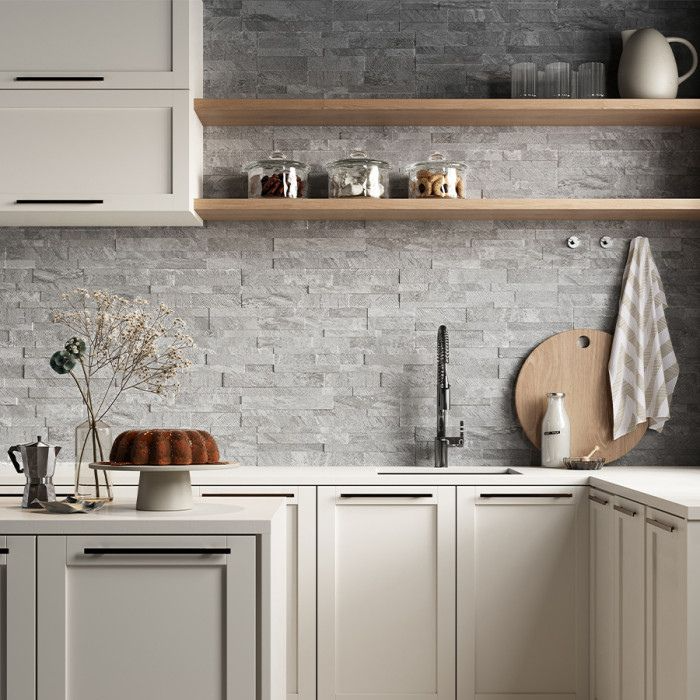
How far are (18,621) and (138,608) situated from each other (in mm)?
279

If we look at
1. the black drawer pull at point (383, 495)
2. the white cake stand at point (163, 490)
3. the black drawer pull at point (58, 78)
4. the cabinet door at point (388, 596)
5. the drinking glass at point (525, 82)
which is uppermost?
the drinking glass at point (525, 82)

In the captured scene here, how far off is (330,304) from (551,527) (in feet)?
4.01

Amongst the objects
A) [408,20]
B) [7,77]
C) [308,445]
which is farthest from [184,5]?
[308,445]

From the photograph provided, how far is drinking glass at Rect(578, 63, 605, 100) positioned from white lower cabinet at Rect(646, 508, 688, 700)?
5.74 ft

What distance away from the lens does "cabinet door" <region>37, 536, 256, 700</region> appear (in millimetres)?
2145

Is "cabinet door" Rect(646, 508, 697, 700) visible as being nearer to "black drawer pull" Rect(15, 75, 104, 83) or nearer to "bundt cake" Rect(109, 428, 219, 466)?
"bundt cake" Rect(109, 428, 219, 466)

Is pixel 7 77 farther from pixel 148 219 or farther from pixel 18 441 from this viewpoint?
pixel 18 441

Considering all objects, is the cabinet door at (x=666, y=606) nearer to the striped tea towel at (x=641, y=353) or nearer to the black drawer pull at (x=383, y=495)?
the black drawer pull at (x=383, y=495)

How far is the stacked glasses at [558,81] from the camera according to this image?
11.7 ft

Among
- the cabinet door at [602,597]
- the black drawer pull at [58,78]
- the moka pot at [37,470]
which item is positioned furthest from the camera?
the black drawer pull at [58,78]

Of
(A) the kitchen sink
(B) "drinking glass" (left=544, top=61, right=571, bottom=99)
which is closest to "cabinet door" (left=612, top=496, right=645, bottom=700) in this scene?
(A) the kitchen sink

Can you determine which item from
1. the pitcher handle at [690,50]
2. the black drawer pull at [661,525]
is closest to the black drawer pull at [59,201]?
the black drawer pull at [661,525]

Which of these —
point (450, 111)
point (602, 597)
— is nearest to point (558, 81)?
point (450, 111)

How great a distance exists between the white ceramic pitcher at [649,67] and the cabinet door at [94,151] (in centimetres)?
168
